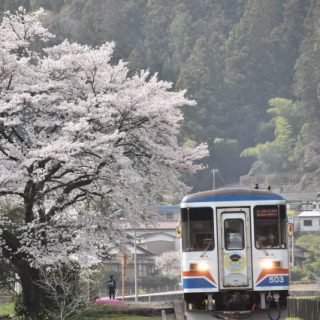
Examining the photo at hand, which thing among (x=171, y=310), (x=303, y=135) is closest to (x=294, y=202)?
(x=303, y=135)

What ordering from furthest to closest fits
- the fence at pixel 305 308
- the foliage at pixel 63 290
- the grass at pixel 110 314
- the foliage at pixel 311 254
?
the foliage at pixel 311 254 < the fence at pixel 305 308 < the grass at pixel 110 314 < the foliage at pixel 63 290

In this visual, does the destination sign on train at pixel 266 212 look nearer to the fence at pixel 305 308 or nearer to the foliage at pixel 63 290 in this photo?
the foliage at pixel 63 290

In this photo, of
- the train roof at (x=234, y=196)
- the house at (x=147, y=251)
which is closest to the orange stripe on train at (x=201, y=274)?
the train roof at (x=234, y=196)

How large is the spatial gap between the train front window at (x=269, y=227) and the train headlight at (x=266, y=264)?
339 mm

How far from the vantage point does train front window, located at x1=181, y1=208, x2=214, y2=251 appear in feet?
92.1

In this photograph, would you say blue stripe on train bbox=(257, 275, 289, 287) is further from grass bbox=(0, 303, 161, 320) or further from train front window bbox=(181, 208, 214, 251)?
grass bbox=(0, 303, 161, 320)

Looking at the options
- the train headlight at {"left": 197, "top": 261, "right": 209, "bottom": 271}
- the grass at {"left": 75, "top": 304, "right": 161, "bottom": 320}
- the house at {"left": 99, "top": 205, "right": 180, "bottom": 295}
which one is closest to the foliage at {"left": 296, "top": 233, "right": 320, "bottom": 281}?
the house at {"left": 99, "top": 205, "right": 180, "bottom": 295}

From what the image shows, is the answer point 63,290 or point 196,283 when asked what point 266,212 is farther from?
point 63,290

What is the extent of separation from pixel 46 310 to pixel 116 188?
168 inches

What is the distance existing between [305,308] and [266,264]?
30.4 feet

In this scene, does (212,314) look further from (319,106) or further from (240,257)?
(319,106)

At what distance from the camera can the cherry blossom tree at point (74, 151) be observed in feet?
110

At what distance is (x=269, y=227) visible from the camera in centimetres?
2808

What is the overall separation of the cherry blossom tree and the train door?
19.8 ft
